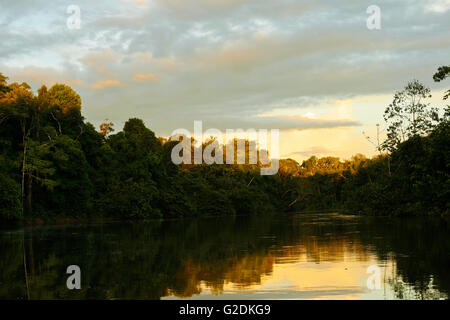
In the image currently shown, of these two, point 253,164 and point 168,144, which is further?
point 253,164

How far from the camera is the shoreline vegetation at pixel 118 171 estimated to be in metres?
43.9

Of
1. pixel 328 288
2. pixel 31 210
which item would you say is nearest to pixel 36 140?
pixel 31 210

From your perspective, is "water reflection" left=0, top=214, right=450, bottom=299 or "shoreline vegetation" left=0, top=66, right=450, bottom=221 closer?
"water reflection" left=0, top=214, right=450, bottom=299

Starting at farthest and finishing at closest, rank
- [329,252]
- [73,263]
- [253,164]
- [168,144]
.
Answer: [253,164] → [168,144] → [329,252] → [73,263]

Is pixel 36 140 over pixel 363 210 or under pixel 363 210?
over

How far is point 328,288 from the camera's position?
11812 mm

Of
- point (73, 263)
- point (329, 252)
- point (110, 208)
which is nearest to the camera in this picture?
point (73, 263)

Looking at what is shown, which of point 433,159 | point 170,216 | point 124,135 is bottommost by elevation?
point 170,216

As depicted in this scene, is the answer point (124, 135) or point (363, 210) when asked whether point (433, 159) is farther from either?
point (124, 135)

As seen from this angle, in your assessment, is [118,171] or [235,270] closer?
[235,270]

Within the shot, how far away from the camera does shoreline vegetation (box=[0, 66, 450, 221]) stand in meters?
43.9

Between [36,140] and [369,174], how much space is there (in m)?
48.0

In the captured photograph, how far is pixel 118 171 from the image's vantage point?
214 ft

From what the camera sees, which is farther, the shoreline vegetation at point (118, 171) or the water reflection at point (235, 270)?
the shoreline vegetation at point (118, 171)
